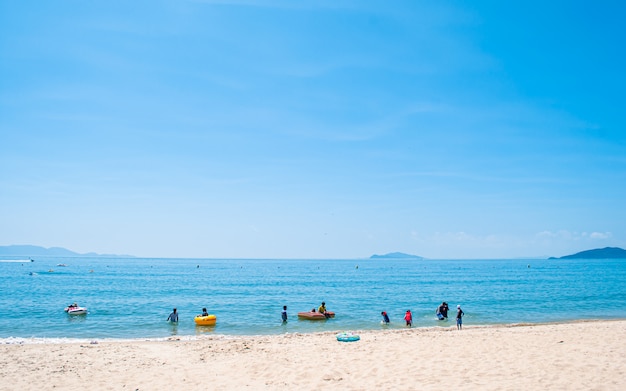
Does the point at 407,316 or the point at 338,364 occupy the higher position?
the point at 338,364

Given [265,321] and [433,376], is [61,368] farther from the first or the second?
[265,321]

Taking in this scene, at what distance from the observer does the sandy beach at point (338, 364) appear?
12391 millimetres

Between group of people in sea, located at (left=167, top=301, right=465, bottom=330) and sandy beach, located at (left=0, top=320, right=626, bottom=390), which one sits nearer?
sandy beach, located at (left=0, top=320, right=626, bottom=390)

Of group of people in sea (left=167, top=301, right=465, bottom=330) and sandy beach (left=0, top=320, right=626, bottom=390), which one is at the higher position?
sandy beach (left=0, top=320, right=626, bottom=390)

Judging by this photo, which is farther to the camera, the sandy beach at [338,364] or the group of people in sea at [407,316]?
the group of people in sea at [407,316]

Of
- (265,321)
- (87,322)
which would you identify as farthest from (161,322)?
(265,321)

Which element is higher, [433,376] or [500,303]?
[433,376]

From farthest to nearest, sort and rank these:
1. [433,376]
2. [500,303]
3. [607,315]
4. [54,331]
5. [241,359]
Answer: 1. [500,303]
2. [607,315]
3. [54,331]
4. [241,359]
5. [433,376]

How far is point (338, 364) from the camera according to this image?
14.8 metres

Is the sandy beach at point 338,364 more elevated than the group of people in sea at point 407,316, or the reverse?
the sandy beach at point 338,364

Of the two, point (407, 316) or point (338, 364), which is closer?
point (338, 364)

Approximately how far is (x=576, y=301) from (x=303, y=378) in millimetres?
42774

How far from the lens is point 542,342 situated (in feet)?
58.9

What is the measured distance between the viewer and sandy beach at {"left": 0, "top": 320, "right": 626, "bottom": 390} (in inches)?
488
